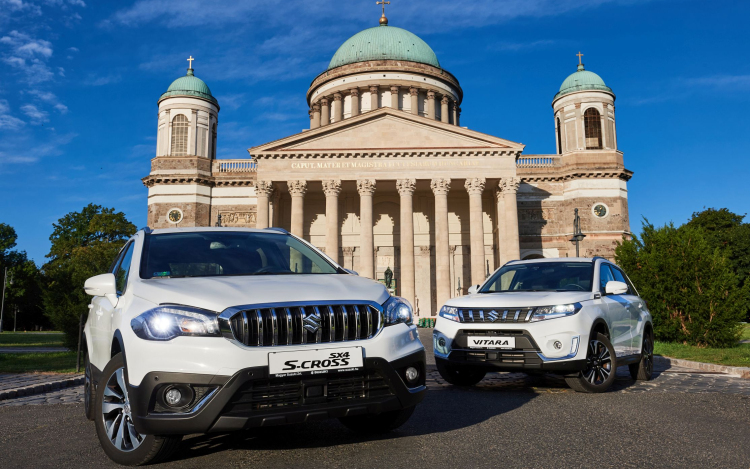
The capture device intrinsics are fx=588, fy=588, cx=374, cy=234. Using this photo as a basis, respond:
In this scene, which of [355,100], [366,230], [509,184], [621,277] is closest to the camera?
[621,277]

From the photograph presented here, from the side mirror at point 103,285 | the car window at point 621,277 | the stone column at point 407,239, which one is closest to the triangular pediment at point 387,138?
the stone column at point 407,239

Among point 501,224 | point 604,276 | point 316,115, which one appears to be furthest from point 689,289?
point 316,115

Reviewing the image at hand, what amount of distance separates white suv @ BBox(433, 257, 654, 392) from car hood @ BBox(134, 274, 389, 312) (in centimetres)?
317

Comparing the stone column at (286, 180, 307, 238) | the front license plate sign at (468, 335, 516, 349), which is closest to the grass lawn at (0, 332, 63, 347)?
the stone column at (286, 180, 307, 238)

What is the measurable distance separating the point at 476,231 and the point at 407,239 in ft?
14.7

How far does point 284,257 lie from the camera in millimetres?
5473

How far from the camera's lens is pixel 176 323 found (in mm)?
3801

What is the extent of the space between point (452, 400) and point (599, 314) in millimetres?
2337

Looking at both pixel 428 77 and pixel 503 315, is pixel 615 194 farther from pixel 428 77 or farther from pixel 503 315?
pixel 503 315

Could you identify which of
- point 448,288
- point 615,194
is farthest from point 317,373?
point 615,194

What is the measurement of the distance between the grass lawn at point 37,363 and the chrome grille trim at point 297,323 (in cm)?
915

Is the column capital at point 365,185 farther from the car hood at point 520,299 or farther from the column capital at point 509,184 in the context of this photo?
the car hood at point 520,299

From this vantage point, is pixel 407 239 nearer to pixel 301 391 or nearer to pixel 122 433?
pixel 122 433

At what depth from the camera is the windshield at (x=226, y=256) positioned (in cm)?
494
